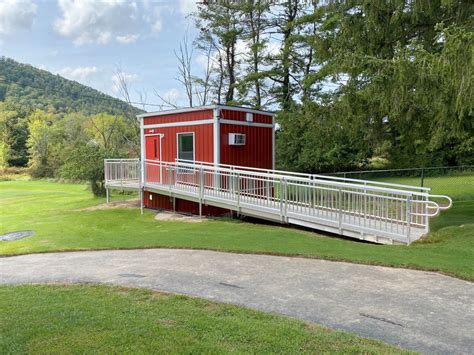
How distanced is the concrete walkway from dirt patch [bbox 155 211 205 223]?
14.7 feet

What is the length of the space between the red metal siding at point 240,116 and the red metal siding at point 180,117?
1.44 ft

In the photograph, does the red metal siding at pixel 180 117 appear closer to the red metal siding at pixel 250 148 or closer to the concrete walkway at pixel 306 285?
the red metal siding at pixel 250 148

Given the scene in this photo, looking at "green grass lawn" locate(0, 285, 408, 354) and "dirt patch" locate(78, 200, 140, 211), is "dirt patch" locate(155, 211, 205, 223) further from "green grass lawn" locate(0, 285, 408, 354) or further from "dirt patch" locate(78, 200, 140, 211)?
"green grass lawn" locate(0, 285, 408, 354)

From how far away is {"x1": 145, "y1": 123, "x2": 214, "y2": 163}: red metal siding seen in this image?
12578 millimetres

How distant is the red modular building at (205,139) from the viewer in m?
12.5

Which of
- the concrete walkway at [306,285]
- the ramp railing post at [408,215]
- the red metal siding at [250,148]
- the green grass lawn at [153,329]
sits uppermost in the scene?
the red metal siding at [250,148]

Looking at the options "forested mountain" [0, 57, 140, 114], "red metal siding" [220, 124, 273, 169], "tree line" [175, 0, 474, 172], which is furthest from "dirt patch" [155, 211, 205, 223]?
"forested mountain" [0, 57, 140, 114]

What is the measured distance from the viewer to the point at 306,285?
16.6 ft

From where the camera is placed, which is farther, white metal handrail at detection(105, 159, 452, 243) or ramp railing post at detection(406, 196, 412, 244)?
white metal handrail at detection(105, 159, 452, 243)

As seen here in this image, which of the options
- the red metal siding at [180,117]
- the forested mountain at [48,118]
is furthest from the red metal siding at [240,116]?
the forested mountain at [48,118]

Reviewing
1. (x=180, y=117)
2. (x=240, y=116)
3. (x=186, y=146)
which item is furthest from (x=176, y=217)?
(x=240, y=116)

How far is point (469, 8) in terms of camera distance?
29.7 feet

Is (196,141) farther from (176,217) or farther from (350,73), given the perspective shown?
(350,73)

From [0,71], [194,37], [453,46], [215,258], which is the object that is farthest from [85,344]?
[0,71]
